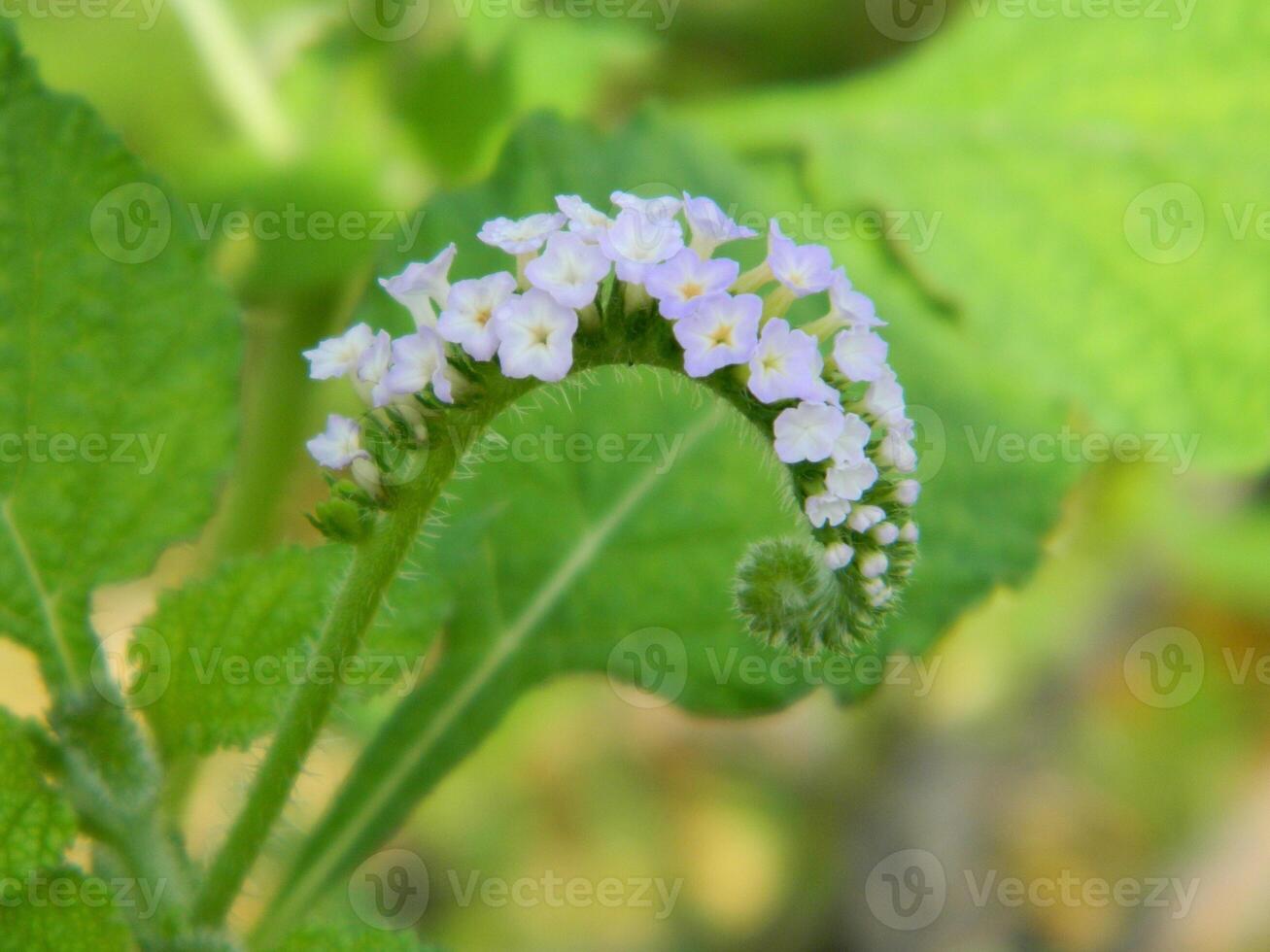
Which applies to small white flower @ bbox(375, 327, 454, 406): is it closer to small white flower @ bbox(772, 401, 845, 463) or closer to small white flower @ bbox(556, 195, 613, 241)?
small white flower @ bbox(556, 195, 613, 241)

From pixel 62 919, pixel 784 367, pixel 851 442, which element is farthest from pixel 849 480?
pixel 62 919

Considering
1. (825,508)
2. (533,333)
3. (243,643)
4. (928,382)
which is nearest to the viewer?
(533,333)

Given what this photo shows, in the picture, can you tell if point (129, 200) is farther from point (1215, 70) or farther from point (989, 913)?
point (989, 913)

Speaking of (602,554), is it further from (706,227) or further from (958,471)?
(706,227)

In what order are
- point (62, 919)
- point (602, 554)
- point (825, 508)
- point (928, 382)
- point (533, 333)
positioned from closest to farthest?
point (533, 333) < point (825, 508) < point (62, 919) < point (602, 554) < point (928, 382)

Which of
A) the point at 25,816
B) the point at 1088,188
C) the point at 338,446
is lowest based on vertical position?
the point at 25,816

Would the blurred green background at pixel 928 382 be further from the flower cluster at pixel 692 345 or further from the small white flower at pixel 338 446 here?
the flower cluster at pixel 692 345
